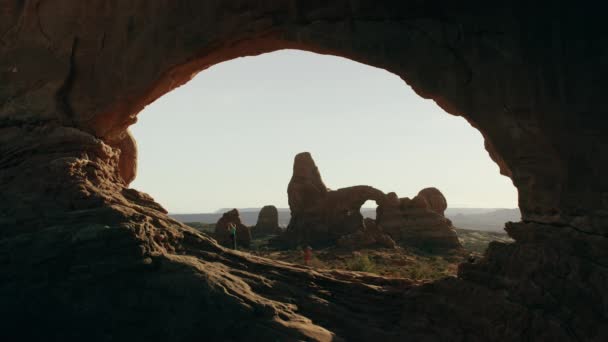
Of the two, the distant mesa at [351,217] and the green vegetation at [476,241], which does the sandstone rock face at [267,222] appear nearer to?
the distant mesa at [351,217]

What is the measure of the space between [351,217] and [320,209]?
2508 millimetres

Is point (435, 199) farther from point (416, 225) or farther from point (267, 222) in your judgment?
point (267, 222)

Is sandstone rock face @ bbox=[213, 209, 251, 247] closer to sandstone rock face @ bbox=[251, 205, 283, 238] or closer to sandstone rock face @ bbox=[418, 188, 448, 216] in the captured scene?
sandstone rock face @ bbox=[251, 205, 283, 238]

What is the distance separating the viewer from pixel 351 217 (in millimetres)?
32688

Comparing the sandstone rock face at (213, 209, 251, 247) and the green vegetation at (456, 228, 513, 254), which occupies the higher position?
the sandstone rock face at (213, 209, 251, 247)

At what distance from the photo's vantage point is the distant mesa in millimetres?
30812

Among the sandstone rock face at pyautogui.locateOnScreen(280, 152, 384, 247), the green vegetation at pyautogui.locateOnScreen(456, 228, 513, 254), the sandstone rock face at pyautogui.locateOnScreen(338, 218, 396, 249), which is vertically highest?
the sandstone rock face at pyautogui.locateOnScreen(280, 152, 384, 247)

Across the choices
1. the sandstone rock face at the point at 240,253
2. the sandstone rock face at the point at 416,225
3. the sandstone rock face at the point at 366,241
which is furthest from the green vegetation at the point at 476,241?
the sandstone rock face at the point at 240,253

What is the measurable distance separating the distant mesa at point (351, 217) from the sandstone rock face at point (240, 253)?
20.1m

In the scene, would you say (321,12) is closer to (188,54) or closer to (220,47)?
(220,47)

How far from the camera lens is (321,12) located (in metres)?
9.70

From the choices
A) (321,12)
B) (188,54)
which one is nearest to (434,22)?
(321,12)

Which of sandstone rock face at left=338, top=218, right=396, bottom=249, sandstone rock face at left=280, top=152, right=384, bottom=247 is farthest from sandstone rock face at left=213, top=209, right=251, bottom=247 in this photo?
sandstone rock face at left=338, top=218, right=396, bottom=249

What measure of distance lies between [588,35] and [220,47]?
301 inches
